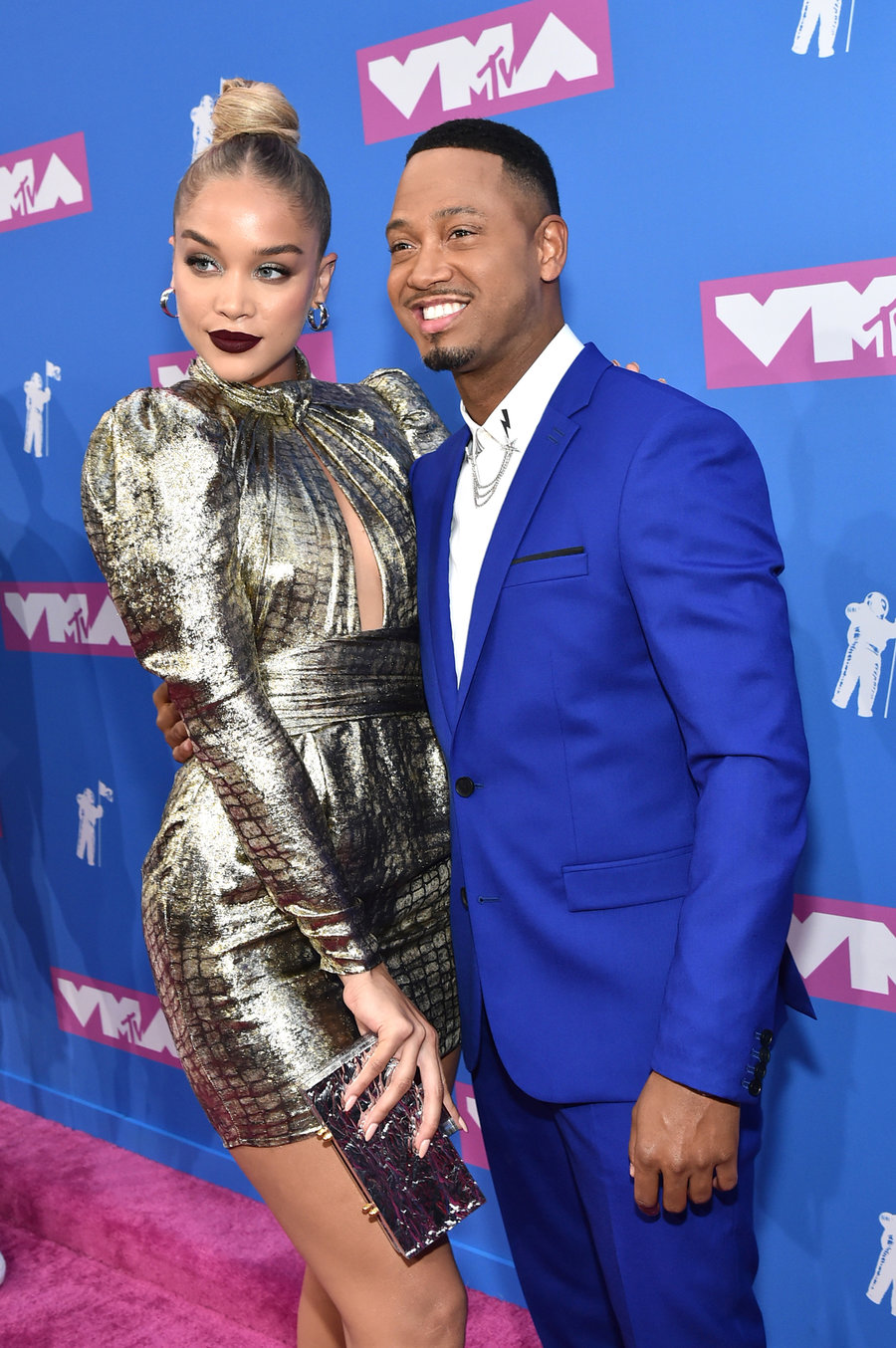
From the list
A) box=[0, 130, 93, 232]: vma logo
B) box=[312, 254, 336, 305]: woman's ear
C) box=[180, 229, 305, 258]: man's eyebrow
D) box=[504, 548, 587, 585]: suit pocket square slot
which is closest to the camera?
box=[504, 548, 587, 585]: suit pocket square slot

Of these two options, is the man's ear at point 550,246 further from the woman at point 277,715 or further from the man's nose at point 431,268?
the woman at point 277,715

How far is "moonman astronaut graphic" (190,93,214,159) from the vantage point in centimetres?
270

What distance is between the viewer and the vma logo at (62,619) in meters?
3.18

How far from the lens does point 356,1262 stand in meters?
1.64

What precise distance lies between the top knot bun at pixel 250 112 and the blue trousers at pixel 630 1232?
3.83 feet

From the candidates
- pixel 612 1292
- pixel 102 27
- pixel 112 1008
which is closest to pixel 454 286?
pixel 612 1292

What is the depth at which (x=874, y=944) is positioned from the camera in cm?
206

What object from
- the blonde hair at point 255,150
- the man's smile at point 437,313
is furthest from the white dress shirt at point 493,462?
the blonde hair at point 255,150

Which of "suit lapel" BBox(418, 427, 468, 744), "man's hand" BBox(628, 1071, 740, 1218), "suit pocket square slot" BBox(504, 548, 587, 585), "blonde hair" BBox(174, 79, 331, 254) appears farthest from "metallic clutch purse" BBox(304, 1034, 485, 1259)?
"blonde hair" BBox(174, 79, 331, 254)

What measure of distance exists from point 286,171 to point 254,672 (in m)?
0.64

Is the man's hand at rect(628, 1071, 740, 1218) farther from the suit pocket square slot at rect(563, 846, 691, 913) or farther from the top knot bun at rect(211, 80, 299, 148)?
the top knot bun at rect(211, 80, 299, 148)

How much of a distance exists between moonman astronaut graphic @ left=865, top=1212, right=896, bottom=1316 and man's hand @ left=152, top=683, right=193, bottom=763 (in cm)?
132

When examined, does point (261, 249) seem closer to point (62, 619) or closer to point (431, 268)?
point (431, 268)

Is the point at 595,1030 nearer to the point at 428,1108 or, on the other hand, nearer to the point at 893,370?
the point at 428,1108
